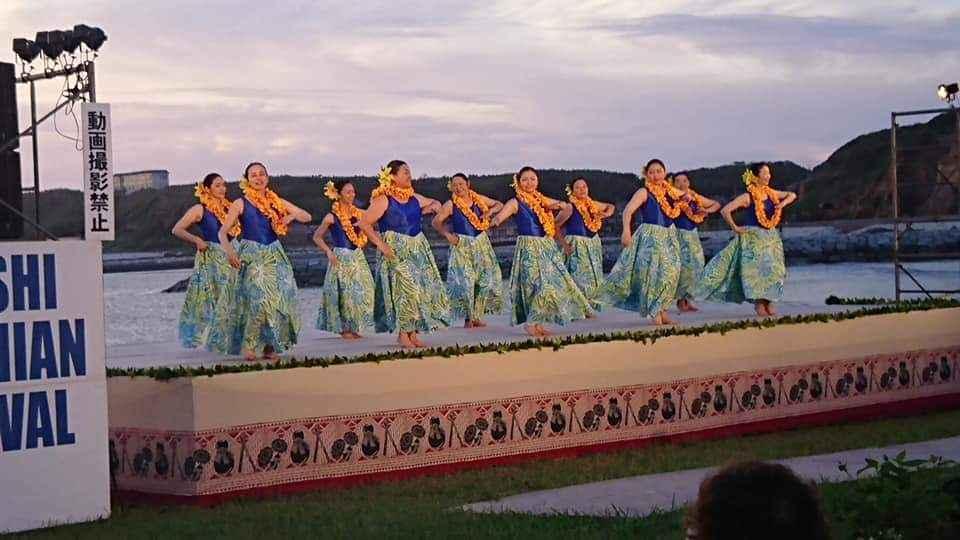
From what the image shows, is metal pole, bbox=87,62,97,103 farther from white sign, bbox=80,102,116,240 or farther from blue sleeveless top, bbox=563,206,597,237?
blue sleeveless top, bbox=563,206,597,237

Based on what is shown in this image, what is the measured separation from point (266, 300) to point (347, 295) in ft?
7.11

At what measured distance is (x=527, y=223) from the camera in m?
11.9

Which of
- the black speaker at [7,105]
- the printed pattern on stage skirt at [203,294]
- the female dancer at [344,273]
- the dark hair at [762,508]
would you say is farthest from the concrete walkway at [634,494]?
the dark hair at [762,508]

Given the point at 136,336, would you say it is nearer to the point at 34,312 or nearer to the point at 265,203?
the point at 265,203

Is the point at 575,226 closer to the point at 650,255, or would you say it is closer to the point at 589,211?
the point at 589,211

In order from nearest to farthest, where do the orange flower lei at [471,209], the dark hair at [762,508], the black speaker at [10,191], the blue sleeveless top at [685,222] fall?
the dark hair at [762,508] < the black speaker at [10,191] < the orange flower lei at [471,209] < the blue sleeveless top at [685,222]

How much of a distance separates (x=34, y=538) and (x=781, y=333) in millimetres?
6136

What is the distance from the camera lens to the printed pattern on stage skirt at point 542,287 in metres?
11.7

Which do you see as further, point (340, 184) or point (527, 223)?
point (340, 184)

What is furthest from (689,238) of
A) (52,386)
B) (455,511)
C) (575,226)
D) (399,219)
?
(52,386)

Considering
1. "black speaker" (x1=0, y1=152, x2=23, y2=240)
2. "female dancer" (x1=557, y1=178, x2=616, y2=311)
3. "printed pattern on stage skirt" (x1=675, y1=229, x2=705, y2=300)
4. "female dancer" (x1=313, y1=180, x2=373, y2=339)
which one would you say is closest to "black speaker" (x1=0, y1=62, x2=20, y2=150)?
"black speaker" (x1=0, y1=152, x2=23, y2=240)

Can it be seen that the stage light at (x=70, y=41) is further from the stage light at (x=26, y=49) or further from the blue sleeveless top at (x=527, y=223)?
the blue sleeveless top at (x=527, y=223)

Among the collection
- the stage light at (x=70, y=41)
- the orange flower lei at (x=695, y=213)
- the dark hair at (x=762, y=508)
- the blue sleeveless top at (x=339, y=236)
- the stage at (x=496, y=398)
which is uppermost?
the stage light at (x=70, y=41)

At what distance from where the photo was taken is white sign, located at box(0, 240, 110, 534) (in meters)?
7.69
